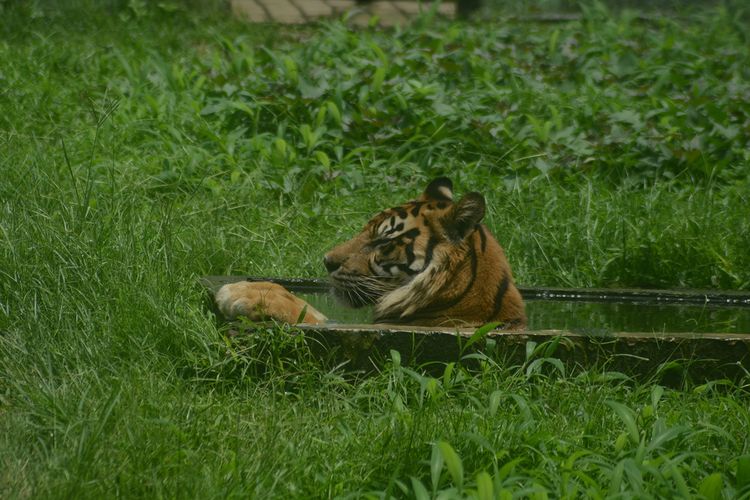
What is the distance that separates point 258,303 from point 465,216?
2.65 feet

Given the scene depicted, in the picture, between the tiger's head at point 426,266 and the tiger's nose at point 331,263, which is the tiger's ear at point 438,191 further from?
the tiger's nose at point 331,263

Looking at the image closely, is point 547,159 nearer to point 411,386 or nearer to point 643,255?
point 643,255

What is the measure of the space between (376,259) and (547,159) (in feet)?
9.71

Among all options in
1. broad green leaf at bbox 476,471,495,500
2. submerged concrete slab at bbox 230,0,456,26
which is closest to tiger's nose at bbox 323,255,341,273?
broad green leaf at bbox 476,471,495,500

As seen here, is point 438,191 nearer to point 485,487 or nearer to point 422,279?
point 422,279

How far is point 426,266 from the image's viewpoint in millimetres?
4645

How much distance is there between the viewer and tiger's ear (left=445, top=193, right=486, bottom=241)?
4514mm

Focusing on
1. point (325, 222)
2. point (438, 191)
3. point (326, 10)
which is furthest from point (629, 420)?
point (326, 10)

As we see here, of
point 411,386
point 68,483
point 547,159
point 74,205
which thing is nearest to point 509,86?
point 547,159

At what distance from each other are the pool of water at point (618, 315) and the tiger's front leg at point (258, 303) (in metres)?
0.34

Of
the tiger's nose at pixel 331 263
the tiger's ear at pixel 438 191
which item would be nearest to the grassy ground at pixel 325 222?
the tiger's nose at pixel 331 263

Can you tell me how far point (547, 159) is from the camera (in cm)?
748

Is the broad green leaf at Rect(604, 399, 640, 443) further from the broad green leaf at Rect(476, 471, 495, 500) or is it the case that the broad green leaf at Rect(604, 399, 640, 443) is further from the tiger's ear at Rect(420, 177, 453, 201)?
the tiger's ear at Rect(420, 177, 453, 201)

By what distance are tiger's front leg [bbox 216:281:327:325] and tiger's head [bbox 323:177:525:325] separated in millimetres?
262
